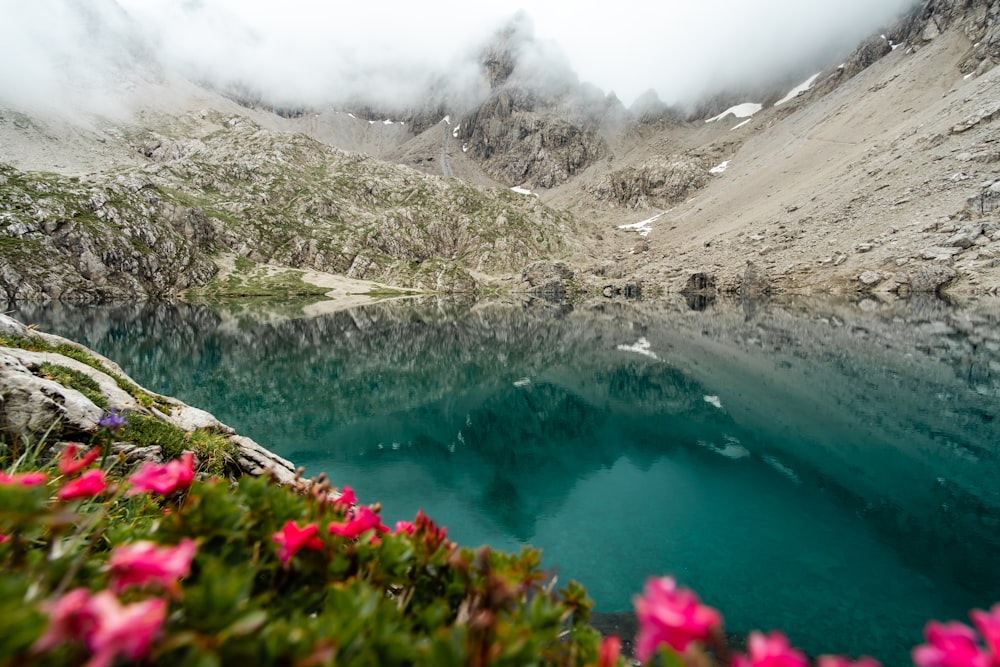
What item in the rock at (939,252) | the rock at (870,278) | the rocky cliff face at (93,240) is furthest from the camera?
the rocky cliff face at (93,240)

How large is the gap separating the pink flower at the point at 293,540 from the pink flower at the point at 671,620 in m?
1.84

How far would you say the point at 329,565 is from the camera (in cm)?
283

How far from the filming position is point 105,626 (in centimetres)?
137

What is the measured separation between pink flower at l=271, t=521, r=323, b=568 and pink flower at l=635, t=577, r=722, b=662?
184 cm

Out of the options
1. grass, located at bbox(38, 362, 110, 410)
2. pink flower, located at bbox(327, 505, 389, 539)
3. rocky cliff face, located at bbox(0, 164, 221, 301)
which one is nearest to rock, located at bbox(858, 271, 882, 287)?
pink flower, located at bbox(327, 505, 389, 539)

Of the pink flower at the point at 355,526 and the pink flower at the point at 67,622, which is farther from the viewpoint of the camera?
the pink flower at the point at 355,526

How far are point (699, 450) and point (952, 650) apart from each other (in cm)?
2238

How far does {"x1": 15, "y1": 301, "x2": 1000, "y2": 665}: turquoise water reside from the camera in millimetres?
11805

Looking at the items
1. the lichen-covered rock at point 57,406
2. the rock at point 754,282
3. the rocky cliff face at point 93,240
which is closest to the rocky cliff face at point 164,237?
the rocky cliff face at point 93,240

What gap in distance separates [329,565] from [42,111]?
979ft

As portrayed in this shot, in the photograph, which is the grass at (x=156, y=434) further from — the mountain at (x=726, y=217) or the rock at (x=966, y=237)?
the rock at (x=966, y=237)

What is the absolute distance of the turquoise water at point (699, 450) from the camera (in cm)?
1180


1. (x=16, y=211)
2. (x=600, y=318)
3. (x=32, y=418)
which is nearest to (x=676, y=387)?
(x=32, y=418)

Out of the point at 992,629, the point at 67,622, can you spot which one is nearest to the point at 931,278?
the point at 992,629
